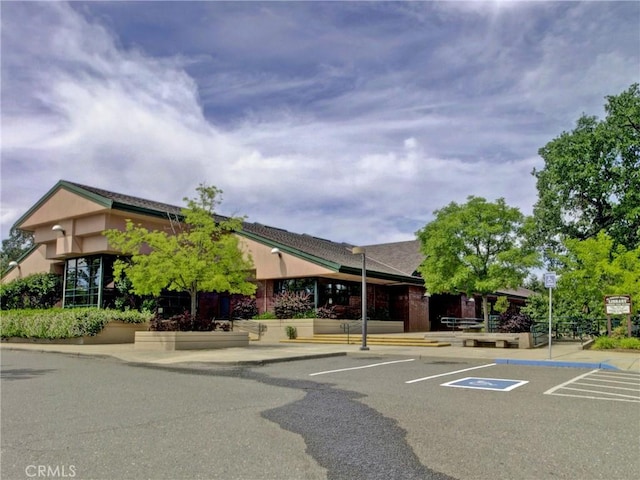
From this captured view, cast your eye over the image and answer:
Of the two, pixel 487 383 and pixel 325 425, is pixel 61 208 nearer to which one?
pixel 487 383

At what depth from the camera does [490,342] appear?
2123cm

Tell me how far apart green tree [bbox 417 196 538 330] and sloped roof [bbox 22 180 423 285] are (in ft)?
16.2

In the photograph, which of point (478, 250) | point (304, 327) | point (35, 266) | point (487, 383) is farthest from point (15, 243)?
point (487, 383)

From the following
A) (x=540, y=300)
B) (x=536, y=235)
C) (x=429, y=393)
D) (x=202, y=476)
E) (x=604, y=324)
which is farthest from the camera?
(x=536, y=235)

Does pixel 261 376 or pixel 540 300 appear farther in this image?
pixel 540 300

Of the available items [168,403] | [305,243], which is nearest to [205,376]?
[168,403]

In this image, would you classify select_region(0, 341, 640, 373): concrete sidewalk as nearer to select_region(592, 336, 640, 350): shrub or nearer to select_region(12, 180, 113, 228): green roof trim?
select_region(592, 336, 640, 350): shrub

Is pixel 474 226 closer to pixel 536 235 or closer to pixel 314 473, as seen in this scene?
pixel 536 235

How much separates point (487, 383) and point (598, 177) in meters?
23.6

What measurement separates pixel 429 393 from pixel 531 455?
4003mm

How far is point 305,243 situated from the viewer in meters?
33.4

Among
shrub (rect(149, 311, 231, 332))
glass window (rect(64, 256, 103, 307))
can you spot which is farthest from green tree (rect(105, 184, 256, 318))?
glass window (rect(64, 256, 103, 307))

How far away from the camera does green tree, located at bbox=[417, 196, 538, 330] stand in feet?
77.2

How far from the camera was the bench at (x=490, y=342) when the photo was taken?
20.1 meters
